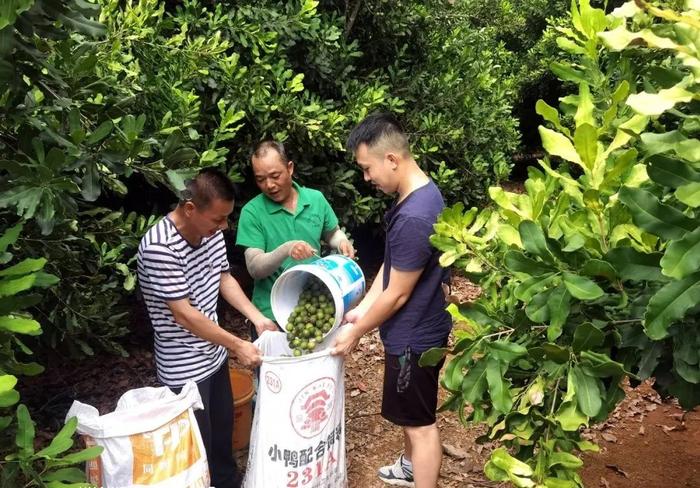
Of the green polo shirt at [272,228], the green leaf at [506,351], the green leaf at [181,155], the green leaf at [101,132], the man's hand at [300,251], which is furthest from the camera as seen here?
the green polo shirt at [272,228]

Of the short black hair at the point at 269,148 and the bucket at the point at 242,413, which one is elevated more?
the short black hair at the point at 269,148

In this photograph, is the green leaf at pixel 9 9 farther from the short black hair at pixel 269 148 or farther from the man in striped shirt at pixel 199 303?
the short black hair at pixel 269 148

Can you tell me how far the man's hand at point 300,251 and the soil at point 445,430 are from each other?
1.45 m

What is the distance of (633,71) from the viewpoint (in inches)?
72.1

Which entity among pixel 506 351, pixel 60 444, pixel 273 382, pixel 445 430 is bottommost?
pixel 445 430

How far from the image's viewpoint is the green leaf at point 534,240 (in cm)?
141

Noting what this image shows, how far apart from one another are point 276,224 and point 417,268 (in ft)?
3.07

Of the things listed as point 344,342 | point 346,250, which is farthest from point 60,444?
point 346,250

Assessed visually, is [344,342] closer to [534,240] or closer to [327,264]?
[327,264]

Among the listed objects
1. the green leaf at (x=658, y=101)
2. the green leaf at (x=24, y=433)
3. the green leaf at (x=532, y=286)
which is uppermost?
the green leaf at (x=658, y=101)

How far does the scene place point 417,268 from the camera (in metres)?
2.89

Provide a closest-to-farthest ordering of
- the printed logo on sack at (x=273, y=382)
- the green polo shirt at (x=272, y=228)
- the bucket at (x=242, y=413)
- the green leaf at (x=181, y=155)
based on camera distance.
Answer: the green leaf at (x=181, y=155) < the printed logo on sack at (x=273, y=382) < the green polo shirt at (x=272, y=228) < the bucket at (x=242, y=413)

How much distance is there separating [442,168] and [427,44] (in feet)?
4.69

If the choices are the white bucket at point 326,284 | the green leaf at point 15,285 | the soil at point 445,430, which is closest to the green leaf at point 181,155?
the green leaf at point 15,285
